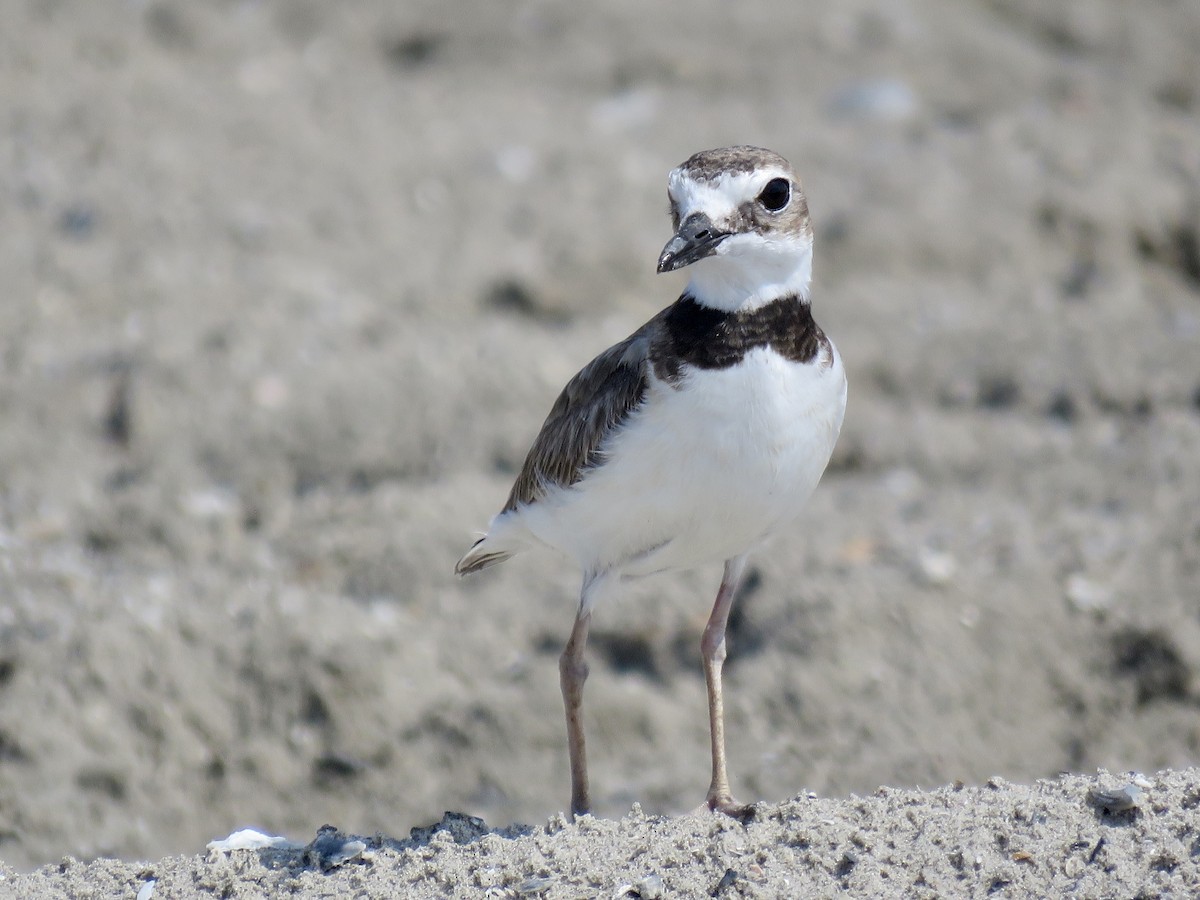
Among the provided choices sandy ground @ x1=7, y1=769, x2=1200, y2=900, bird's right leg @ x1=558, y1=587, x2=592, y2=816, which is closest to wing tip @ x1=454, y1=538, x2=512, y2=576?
bird's right leg @ x1=558, y1=587, x2=592, y2=816

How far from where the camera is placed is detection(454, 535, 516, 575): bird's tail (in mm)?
5309

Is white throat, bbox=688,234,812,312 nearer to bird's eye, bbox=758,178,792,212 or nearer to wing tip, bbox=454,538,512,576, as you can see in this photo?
bird's eye, bbox=758,178,792,212

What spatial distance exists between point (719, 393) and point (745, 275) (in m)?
0.34

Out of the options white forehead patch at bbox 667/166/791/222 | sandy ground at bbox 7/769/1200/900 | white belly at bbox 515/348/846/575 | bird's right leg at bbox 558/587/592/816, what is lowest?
sandy ground at bbox 7/769/1200/900

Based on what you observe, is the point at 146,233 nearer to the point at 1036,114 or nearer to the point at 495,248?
the point at 495,248

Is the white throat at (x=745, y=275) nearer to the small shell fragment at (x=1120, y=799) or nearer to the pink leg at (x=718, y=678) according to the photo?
the pink leg at (x=718, y=678)

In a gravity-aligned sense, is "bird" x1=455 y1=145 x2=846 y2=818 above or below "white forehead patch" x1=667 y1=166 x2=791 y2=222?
below

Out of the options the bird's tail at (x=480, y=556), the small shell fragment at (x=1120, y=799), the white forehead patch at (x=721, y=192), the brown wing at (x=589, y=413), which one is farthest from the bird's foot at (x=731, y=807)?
the white forehead patch at (x=721, y=192)

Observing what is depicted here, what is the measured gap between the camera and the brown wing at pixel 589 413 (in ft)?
14.0

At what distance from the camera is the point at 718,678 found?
189 inches

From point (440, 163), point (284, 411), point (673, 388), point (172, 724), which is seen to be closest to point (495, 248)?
point (440, 163)

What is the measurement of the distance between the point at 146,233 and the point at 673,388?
5.67m

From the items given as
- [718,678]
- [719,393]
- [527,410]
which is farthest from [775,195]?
[527,410]

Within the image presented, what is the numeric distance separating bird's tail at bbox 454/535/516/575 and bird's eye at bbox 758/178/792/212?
1.73 metres
